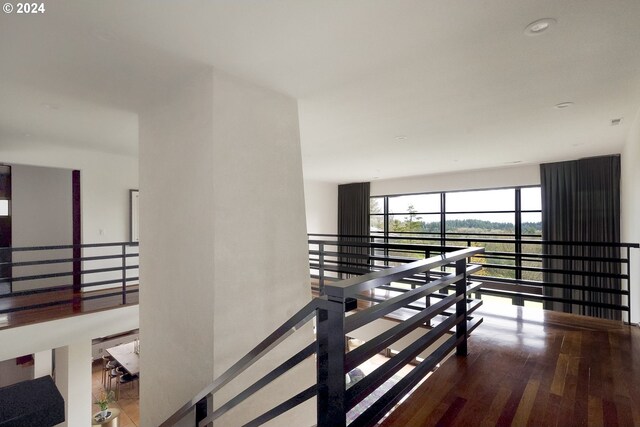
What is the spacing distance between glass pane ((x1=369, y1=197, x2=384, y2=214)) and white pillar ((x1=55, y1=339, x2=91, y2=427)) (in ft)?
23.7

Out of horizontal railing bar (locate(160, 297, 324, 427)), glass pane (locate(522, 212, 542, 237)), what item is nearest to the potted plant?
horizontal railing bar (locate(160, 297, 324, 427))

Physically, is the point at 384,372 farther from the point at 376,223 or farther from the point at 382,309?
the point at 376,223

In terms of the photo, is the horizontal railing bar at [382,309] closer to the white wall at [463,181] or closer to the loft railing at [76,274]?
the loft railing at [76,274]

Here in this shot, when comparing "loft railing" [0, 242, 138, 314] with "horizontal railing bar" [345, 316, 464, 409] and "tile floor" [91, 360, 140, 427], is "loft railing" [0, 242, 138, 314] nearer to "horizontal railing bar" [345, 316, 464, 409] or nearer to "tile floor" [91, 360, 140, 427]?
"tile floor" [91, 360, 140, 427]

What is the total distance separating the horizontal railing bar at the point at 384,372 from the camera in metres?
1.25

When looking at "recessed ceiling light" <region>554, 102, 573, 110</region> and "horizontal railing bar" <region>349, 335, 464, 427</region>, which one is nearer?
"horizontal railing bar" <region>349, 335, 464, 427</region>

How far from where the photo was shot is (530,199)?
678 cm

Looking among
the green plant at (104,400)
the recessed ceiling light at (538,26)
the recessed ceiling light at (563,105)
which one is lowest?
the green plant at (104,400)

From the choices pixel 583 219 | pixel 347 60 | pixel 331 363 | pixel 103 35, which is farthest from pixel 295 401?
pixel 583 219

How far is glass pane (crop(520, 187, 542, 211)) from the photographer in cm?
668

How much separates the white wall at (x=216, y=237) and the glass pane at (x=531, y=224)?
5952 mm

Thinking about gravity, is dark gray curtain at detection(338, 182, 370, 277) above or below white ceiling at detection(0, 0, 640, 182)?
below

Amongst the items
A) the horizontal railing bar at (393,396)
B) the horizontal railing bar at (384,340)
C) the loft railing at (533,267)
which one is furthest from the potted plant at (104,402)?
the horizontal railing bar at (384,340)

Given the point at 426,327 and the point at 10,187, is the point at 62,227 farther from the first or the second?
the point at 426,327
